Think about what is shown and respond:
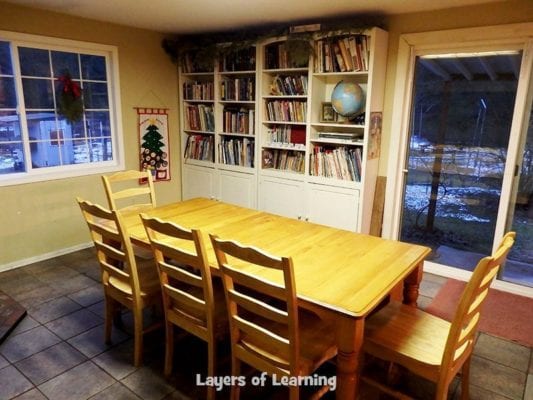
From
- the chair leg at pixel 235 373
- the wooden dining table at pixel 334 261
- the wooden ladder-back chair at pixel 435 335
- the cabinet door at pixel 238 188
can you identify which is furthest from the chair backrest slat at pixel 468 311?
the cabinet door at pixel 238 188

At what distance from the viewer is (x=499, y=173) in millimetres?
3209

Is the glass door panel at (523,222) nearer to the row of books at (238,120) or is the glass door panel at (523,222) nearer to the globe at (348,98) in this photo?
the globe at (348,98)

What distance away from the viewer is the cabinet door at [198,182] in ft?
15.0

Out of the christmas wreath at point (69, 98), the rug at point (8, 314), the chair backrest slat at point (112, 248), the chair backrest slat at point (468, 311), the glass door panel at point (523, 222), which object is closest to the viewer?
the chair backrest slat at point (468, 311)

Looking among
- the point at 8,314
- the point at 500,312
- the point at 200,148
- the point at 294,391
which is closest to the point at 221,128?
the point at 200,148

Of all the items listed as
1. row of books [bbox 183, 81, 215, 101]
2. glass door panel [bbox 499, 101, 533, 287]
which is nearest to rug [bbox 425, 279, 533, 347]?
glass door panel [bbox 499, 101, 533, 287]

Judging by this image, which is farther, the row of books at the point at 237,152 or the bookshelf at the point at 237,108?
the row of books at the point at 237,152

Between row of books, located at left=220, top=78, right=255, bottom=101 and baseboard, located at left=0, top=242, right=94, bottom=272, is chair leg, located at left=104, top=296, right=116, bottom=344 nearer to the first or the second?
baseboard, located at left=0, top=242, right=94, bottom=272

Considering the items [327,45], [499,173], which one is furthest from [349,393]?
[327,45]

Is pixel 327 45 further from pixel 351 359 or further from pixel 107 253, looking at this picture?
pixel 351 359

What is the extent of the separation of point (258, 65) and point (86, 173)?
6.67 ft

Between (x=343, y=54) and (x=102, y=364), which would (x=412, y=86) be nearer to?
(x=343, y=54)

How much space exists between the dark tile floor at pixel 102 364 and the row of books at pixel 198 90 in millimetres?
2516

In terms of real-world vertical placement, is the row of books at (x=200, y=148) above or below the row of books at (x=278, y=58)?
below
